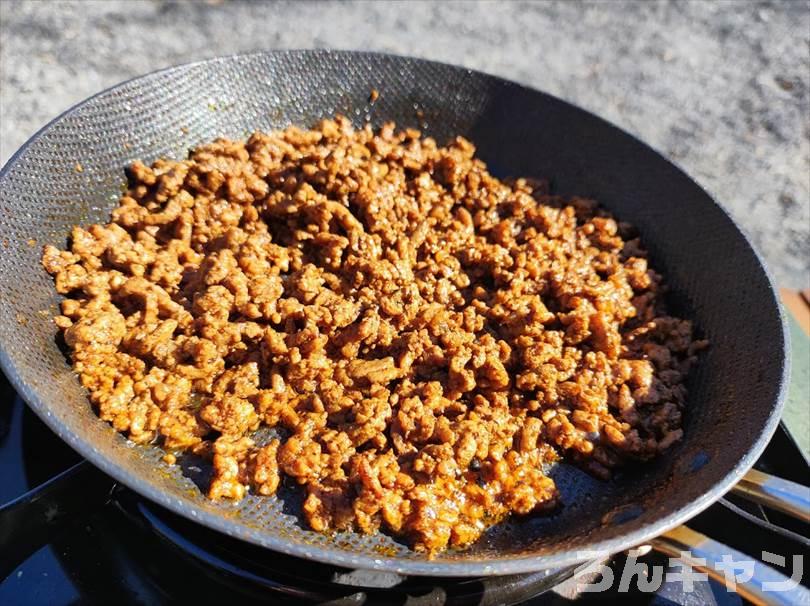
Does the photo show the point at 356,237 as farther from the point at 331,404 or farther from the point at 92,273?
the point at 92,273

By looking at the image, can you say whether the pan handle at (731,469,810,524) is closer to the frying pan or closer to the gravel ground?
the frying pan

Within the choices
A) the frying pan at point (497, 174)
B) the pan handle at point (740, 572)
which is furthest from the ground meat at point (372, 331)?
the pan handle at point (740, 572)

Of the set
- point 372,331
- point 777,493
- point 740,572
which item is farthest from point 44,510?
point 777,493

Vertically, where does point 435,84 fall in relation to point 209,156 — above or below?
above

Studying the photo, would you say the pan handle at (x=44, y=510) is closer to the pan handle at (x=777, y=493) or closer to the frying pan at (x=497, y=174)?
the frying pan at (x=497, y=174)

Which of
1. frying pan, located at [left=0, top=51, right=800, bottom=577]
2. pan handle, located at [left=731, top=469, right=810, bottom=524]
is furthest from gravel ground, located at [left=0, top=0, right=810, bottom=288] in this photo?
pan handle, located at [left=731, top=469, right=810, bottom=524]

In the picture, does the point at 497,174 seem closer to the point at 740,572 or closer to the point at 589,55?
the point at 740,572

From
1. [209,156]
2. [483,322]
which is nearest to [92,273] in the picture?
[209,156]
